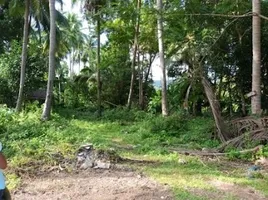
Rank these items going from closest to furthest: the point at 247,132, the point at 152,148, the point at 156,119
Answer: the point at 152,148 → the point at 247,132 → the point at 156,119

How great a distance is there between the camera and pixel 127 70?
81.4 feet

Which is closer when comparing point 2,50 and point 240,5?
point 240,5

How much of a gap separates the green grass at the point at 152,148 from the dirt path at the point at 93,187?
281 millimetres

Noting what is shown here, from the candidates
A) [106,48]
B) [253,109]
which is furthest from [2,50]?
[253,109]

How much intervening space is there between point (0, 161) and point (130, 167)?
Result: 3.66 metres

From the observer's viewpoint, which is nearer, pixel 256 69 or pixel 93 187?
pixel 93 187

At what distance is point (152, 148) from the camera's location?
941cm

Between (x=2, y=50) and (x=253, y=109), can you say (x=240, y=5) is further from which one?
(x=2, y=50)

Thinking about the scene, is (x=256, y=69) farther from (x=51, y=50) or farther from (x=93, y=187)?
(x=51, y=50)

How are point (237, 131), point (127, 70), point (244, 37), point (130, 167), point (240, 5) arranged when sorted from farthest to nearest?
point (127, 70), point (244, 37), point (240, 5), point (237, 131), point (130, 167)

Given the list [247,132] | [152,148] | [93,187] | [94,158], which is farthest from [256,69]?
[93,187]

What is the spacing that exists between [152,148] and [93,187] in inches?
138

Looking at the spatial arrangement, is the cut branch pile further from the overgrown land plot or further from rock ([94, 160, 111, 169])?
rock ([94, 160, 111, 169])

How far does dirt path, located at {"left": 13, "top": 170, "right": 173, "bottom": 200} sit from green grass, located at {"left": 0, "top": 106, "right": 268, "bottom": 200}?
28 cm
